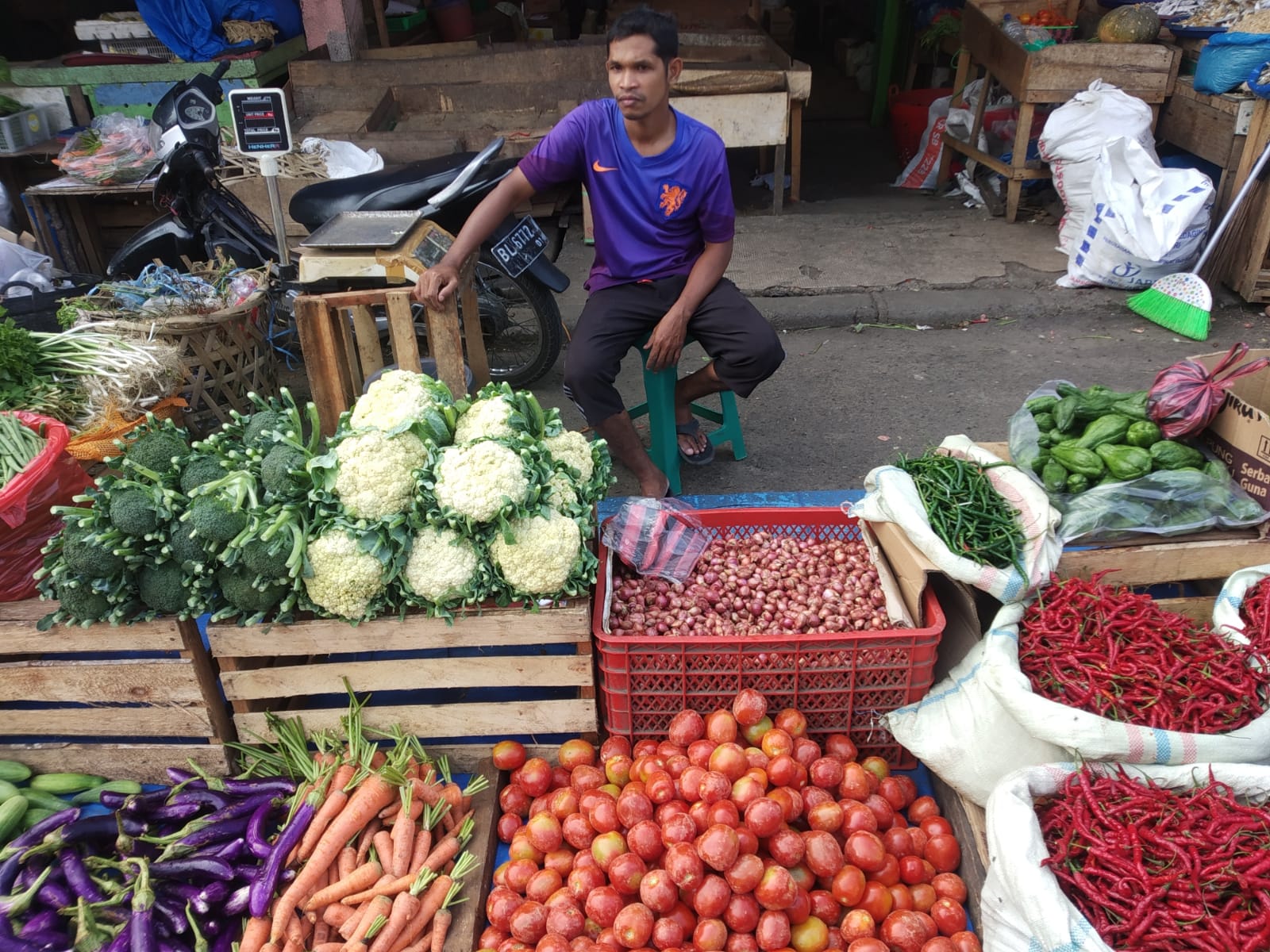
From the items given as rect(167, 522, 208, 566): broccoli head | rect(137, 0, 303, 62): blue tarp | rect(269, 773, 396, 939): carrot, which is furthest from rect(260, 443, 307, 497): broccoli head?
rect(137, 0, 303, 62): blue tarp

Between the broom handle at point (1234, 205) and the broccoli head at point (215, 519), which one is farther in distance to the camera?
the broom handle at point (1234, 205)

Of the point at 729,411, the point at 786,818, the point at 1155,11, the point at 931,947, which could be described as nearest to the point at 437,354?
the point at 729,411

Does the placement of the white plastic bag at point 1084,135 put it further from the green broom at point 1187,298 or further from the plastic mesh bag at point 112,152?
the plastic mesh bag at point 112,152

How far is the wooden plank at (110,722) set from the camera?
2457mm

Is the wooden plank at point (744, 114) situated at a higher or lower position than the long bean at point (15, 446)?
higher

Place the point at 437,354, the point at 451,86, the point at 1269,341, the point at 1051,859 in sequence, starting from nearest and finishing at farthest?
the point at 1051,859, the point at 437,354, the point at 1269,341, the point at 451,86

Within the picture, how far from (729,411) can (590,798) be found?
221 centimetres

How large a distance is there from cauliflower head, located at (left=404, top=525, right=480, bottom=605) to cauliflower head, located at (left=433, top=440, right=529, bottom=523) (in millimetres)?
79

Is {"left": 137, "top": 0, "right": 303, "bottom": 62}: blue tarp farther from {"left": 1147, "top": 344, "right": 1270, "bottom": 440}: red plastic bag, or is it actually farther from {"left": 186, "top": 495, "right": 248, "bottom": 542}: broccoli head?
{"left": 1147, "top": 344, "right": 1270, "bottom": 440}: red plastic bag

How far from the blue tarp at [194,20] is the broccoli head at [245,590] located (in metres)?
6.23

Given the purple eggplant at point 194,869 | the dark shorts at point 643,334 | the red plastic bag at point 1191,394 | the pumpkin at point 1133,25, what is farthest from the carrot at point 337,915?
the pumpkin at point 1133,25

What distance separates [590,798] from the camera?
7.09 feet

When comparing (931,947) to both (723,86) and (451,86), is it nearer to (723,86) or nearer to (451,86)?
(723,86)

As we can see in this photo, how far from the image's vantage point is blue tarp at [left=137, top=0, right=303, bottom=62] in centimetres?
669
